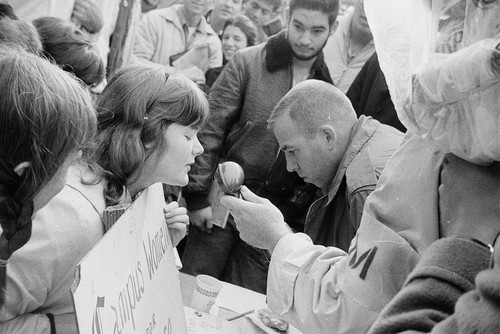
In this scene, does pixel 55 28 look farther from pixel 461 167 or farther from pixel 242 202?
pixel 461 167

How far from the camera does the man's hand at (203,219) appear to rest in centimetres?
320

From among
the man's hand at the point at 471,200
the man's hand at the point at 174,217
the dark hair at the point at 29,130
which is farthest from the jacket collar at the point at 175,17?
the man's hand at the point at 471,200

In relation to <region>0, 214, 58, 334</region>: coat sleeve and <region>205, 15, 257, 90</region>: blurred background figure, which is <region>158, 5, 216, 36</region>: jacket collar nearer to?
<region>205, 15, 257, 90</region>: blurred background figure

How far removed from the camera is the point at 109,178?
1758mm

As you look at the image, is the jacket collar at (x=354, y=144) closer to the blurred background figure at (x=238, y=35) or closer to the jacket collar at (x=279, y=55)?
the jacket collar at (x=279, y=55)

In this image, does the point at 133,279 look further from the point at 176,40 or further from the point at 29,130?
the point at 176,40

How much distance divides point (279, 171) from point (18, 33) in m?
1.43

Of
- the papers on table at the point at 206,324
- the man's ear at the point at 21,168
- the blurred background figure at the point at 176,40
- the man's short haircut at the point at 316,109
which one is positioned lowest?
the papers on table at the point at 206,324

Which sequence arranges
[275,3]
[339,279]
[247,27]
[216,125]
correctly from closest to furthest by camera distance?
[339,279] → [216,125] → [247,27] → [275,3]

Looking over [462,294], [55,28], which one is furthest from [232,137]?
[462,294]

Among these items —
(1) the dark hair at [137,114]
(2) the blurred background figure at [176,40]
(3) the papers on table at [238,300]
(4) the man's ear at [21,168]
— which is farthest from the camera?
(2) the blurred background figure at [176,40]

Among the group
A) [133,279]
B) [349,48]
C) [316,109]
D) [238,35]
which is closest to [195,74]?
[238,35]

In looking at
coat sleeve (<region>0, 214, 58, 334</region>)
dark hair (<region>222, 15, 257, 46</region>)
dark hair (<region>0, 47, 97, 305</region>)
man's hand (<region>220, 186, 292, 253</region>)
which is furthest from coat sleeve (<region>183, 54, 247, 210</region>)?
dark hair (<region>0, 47, 97, 305</region>)

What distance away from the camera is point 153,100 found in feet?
6.33
